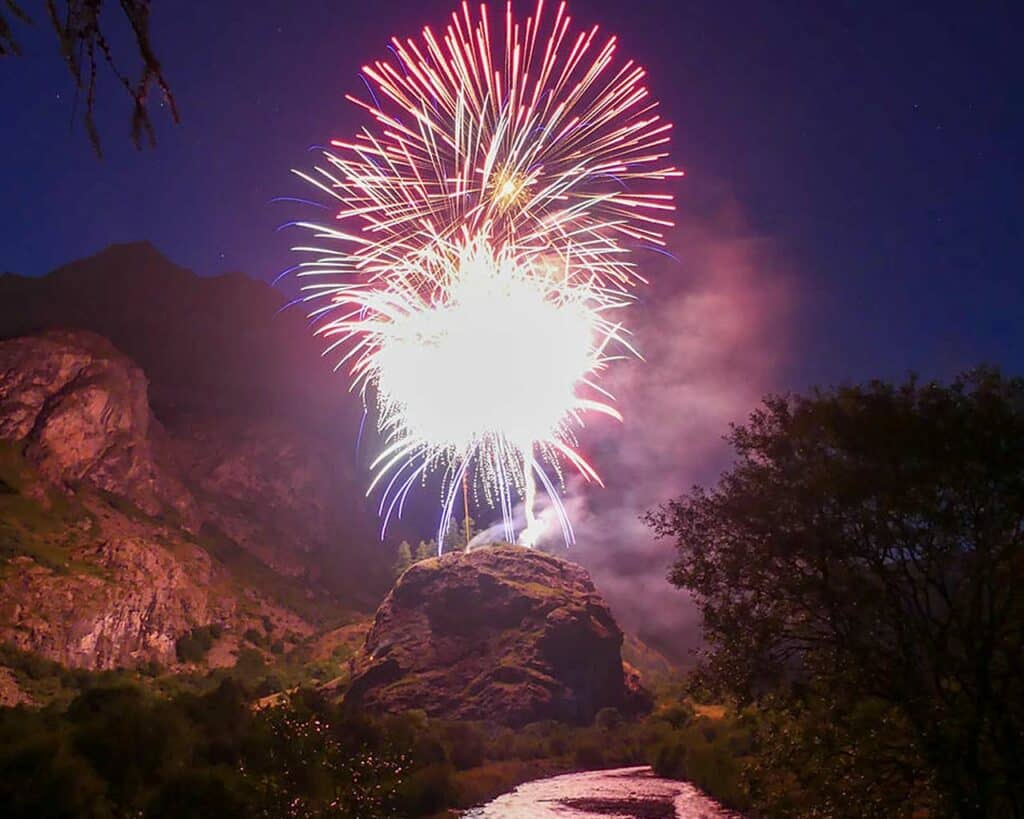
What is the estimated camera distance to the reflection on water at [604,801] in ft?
164

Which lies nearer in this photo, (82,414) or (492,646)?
(492,646)

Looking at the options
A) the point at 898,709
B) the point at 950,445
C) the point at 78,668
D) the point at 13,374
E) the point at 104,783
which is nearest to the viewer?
the point at 898,709

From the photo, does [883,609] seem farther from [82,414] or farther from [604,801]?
[82,414]

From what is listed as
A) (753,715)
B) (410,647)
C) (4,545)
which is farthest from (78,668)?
(753,715)

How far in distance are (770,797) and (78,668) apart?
11560 cm

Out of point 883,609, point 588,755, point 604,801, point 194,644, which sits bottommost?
point 604,801

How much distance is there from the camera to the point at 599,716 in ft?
341

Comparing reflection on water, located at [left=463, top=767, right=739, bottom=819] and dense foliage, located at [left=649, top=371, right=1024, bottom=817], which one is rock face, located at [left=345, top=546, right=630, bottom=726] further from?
dense foliage, located at [left=649, top=371, right=1024, bottom=817]

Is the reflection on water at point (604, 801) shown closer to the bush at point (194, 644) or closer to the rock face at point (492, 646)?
the rock face at point (492, 646)

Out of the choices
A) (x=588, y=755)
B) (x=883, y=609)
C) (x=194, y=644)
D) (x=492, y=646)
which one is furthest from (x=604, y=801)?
(x=194, y=644)

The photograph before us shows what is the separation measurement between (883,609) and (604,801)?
4773cm

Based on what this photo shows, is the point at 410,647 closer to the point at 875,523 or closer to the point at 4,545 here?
the point at 4,545

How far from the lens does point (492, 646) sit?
11000 cm

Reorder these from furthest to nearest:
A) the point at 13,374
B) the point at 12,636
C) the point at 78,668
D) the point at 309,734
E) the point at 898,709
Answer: the point at 13,374, the point at 78,668, the point at 12,636, the point at 309,734, the point at 898,709
